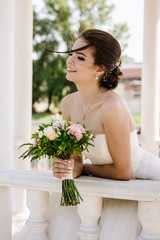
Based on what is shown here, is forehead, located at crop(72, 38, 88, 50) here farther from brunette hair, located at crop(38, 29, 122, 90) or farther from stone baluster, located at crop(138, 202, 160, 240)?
stone baluster, located at crop(138, 202, 160, 240)

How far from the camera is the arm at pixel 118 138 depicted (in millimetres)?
2547

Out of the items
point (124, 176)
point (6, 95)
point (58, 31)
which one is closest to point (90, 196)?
point (124, 176)

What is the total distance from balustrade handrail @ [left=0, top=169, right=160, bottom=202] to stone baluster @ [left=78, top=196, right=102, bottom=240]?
0.23 ft

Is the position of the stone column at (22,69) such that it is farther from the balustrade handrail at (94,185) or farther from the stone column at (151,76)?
the balustrade handrail at (94,185)

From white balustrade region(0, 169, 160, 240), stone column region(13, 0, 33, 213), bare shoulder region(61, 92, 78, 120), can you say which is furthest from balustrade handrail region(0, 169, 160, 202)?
stone column region(13, 0, 33, 213)

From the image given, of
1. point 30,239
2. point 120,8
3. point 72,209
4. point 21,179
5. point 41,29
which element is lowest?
point 30,239

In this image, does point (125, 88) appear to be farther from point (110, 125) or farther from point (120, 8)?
point (110, 125)

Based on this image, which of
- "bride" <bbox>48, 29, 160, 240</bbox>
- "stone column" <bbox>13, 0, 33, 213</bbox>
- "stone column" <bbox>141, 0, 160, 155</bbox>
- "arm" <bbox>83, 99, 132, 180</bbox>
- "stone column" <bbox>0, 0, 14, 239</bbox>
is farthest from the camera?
"stone column" <bbox>141, 0, 160, 155</bbox>

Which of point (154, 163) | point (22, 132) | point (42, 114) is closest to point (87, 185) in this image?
point (154, 163)

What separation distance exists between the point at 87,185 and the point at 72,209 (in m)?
0.39

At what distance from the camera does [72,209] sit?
258cm

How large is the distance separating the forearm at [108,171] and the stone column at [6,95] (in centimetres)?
67

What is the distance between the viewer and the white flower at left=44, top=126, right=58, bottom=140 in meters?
2.15

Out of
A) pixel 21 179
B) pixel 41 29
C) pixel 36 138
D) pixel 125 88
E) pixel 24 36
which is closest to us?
pixel 36 138
